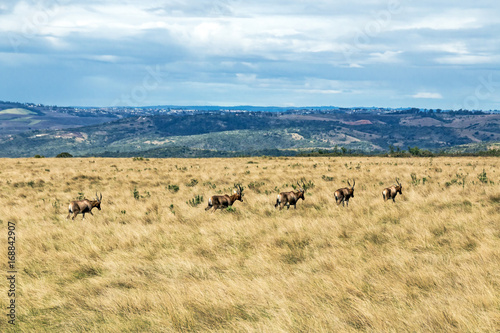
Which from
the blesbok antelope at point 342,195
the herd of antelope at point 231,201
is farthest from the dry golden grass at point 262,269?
the blesbok antelope at point 342,195

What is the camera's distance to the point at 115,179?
81.0ft

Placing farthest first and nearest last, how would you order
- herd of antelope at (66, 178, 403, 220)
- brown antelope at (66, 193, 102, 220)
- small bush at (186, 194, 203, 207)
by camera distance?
small bush at (186, 194, 203, 207)
herd of antelope at (66, 178, 403, 220)
brown antelope at (66, 193, 102, 220)

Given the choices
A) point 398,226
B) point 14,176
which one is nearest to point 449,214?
point 398,226

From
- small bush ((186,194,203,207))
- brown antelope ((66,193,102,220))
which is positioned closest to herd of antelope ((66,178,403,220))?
brown antelope ((66,193,102,220))

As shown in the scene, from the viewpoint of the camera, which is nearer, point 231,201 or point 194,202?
point 231,201

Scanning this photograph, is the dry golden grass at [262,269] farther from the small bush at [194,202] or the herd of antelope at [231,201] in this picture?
the small bush at [194,202]

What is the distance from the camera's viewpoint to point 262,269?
23.3 feet

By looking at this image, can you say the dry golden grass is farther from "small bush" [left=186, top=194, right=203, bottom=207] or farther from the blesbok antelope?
"small bush" [left=186, top=194, right=203, bottom=207]

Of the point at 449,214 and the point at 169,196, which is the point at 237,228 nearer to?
the point at 449,214

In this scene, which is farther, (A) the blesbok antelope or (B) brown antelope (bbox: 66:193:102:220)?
(A) the blesbok antelope

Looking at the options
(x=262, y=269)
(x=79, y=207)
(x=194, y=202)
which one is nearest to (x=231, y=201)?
(x=194, y=202)

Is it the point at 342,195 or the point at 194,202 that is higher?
the point at 342,195

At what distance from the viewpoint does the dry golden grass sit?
5.03 m

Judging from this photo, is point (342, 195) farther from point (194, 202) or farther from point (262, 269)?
point (262, 269)
